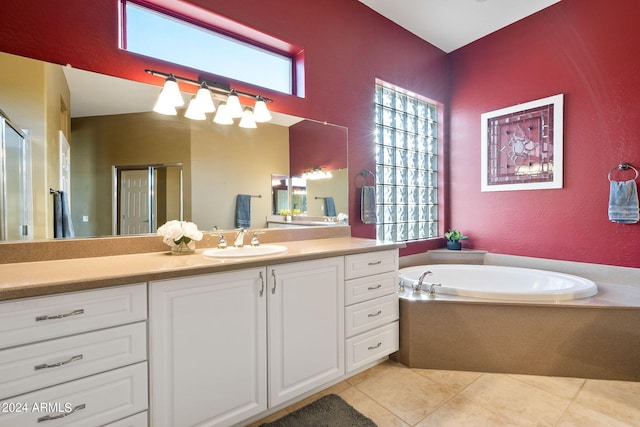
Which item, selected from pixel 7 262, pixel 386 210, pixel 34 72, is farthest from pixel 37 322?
pixel 386 210

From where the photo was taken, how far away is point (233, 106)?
200 cm

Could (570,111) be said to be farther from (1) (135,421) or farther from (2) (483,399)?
(1) (135,421)

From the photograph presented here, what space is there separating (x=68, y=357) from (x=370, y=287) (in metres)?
1.50

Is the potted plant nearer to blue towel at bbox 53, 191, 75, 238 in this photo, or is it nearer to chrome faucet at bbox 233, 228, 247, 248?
chrome faucet at bbox 233, 228, 247, 248

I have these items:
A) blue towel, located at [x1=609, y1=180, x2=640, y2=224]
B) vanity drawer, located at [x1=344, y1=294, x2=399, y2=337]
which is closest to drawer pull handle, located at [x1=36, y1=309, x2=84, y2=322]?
vanity drawer, located at [x1=344, y1=294, x2=399, y2=337]

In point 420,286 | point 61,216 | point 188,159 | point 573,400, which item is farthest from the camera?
point 420,286

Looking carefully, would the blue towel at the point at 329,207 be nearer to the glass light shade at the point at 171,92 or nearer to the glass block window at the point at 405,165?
the glass block window at the point at 405,165

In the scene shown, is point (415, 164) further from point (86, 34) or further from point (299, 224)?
point (86, 34)

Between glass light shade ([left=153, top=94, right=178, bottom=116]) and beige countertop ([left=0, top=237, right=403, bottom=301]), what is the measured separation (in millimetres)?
822

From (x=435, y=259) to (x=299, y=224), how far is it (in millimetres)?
1732

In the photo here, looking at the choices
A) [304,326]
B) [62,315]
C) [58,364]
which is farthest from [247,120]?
[58,364]

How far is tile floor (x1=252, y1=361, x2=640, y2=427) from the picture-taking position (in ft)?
5.20

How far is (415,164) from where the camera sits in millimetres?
3457

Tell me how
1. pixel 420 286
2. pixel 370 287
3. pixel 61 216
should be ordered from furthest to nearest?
pixel 420 286 < pixel 370 287 < pixel 61 216
